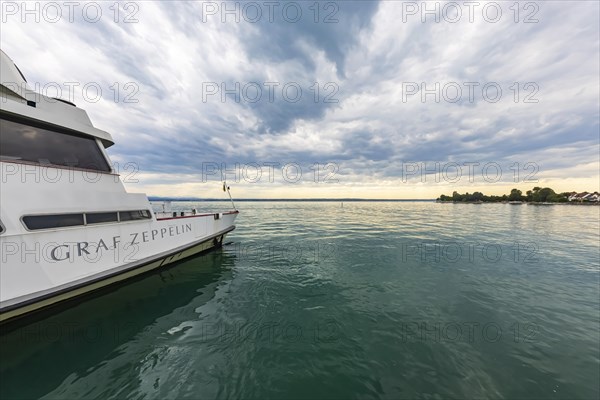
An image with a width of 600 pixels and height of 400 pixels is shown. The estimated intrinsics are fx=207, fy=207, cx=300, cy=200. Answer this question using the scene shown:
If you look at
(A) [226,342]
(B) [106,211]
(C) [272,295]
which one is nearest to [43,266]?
(B) [106,211]

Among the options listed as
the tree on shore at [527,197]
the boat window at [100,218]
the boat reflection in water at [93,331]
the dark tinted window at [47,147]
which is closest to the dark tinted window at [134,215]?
the boat window at [100,218]

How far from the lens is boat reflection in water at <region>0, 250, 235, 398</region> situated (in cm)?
393

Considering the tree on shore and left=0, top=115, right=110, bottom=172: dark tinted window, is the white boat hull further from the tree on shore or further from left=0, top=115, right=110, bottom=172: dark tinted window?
the tree on shore

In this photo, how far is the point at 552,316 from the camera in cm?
593

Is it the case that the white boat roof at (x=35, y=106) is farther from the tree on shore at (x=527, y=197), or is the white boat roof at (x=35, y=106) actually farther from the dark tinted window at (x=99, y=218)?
the tree on shore at (x=527, y=197)

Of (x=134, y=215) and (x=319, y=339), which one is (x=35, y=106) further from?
(x=319, y=339)

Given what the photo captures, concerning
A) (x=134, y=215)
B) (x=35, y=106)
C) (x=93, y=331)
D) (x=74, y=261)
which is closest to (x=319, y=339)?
(x=93, y=331)

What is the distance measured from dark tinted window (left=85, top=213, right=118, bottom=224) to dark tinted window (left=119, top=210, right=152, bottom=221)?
256mm

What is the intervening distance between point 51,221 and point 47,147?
2.25 m

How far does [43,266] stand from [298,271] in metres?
7.78

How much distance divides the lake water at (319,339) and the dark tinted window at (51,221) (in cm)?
250

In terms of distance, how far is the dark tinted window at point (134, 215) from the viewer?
23.7ft

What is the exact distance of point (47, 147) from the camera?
598cm

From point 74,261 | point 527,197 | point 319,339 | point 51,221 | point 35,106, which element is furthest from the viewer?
point 527,197
